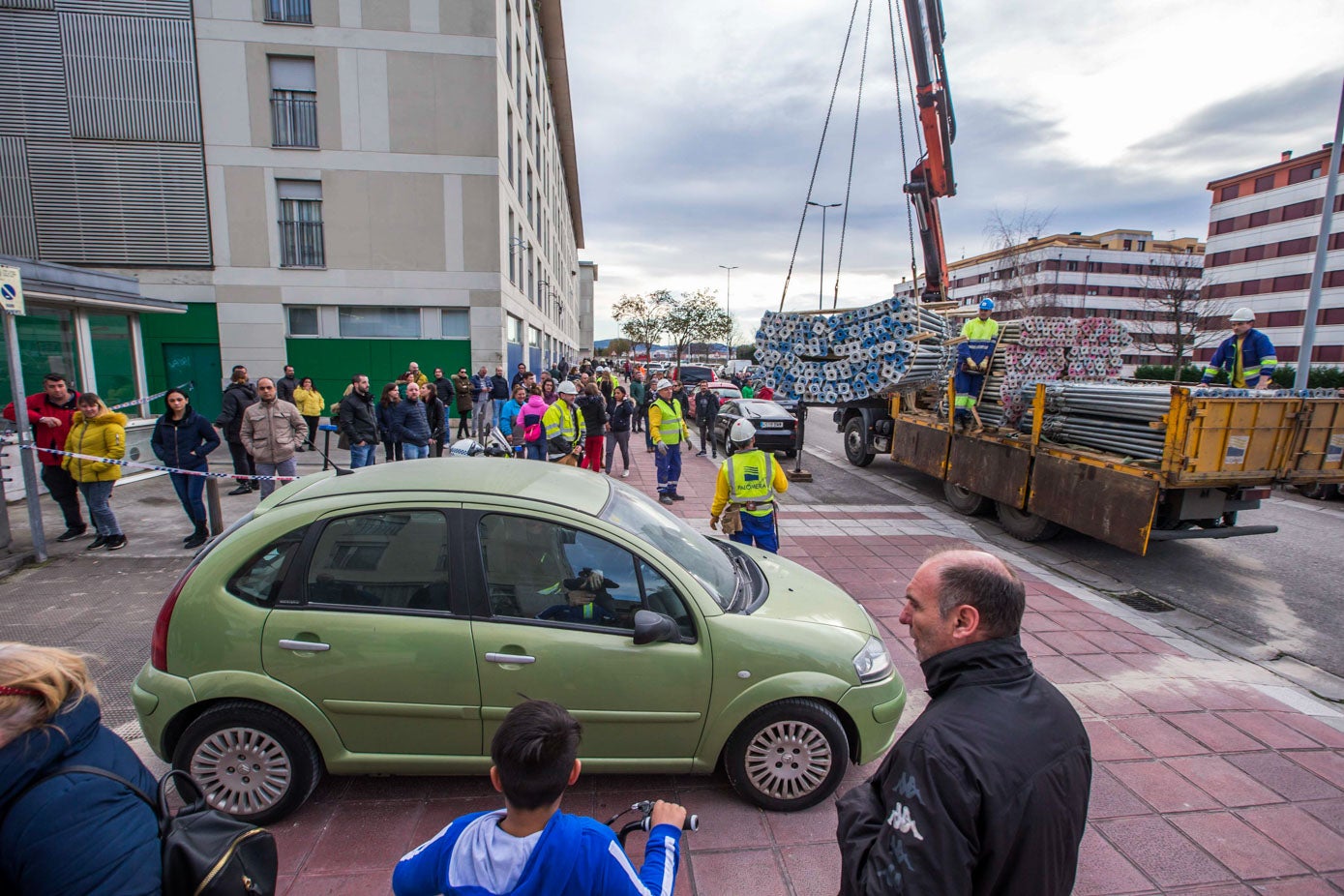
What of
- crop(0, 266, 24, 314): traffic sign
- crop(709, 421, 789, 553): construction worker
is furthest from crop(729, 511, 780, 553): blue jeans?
crop(0, 266, 24, 314): traffic sign

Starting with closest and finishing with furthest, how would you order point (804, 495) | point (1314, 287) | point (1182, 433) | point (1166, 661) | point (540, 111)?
point (1166, 661)
point (1182, 433)
point (804, 495)
point (1314, 287)
point (540, 111)

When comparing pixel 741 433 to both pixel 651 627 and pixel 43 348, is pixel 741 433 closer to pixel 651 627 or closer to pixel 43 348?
pixel 651 627

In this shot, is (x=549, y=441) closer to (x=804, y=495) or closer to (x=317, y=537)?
(x=804, y=495)

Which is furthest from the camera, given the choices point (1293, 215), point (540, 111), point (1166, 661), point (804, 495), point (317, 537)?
point (1293, 215)

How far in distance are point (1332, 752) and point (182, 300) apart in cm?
2193

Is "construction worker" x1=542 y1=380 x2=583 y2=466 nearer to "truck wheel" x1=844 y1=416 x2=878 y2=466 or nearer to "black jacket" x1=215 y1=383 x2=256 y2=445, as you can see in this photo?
"black jacket" x1=215 y1=383 x2=256 y2=445

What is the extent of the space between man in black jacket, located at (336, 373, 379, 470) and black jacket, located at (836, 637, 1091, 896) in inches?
364

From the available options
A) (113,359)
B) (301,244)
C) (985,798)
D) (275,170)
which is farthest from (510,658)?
(275,170)

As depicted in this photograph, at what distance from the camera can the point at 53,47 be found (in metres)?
15.2

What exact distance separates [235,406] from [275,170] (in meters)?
10.7

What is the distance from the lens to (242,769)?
2879 millimetres

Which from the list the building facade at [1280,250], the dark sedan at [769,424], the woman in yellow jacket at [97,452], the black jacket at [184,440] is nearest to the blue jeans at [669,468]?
the dark sedan at [769,424]

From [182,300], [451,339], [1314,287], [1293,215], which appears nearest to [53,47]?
[182,300]

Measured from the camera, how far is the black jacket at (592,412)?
1078 centimetres
